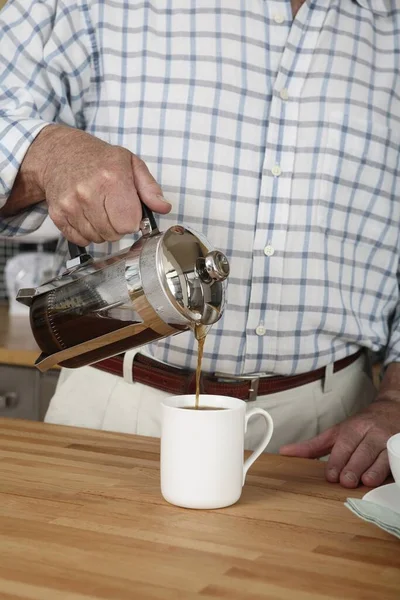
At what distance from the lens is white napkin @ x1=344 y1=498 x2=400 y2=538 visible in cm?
79

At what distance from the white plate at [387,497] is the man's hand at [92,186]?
382 mm

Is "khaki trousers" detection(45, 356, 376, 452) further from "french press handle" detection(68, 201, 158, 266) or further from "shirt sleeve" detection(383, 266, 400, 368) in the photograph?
"french press handle" detection(68, 201, 158, 266)

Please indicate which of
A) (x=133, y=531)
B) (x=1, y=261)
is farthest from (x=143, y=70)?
(x=1, y=261)

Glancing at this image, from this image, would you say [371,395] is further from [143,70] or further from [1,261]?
[1,261]

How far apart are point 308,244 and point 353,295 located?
0.42ft

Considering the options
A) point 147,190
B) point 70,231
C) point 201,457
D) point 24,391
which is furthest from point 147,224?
point 24,391

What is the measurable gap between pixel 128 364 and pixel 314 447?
0.31m

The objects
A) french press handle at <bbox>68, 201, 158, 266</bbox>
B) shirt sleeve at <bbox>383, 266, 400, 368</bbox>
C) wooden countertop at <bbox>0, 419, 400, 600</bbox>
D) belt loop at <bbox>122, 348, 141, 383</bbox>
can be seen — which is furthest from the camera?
shirt sleeve at <bbox>383, 266, 400, 368</bbox>

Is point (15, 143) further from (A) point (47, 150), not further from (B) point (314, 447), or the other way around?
(B) point (314, 447)

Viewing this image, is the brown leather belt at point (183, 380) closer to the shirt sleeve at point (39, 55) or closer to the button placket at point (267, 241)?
the button placket at point (267, 241)

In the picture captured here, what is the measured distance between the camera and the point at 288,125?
4.39 feet

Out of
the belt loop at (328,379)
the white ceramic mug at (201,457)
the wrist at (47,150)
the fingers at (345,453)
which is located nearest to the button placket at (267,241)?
the belt loop at (328,379)

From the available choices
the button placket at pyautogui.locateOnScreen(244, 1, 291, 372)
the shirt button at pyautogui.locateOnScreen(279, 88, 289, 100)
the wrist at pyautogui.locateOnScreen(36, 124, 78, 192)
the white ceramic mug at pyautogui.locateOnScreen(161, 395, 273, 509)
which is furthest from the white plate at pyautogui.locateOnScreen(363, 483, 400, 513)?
the shirt button at pyautogui.locateOnScreen(279, 88, 289, 100)

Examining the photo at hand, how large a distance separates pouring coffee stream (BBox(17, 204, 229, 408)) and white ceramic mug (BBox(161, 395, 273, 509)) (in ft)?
0.34
